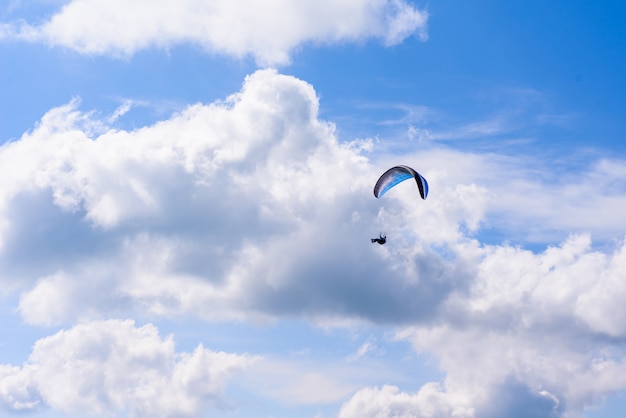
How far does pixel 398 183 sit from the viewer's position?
384 feet

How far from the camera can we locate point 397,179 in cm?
11556

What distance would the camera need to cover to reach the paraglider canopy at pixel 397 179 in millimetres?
107375

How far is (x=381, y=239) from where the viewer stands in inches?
4048

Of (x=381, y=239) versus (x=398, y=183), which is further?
(x=398, y=183)

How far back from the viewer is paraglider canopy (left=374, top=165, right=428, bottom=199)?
107m

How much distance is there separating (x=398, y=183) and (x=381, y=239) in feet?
55.6

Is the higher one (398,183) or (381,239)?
(398,183)
